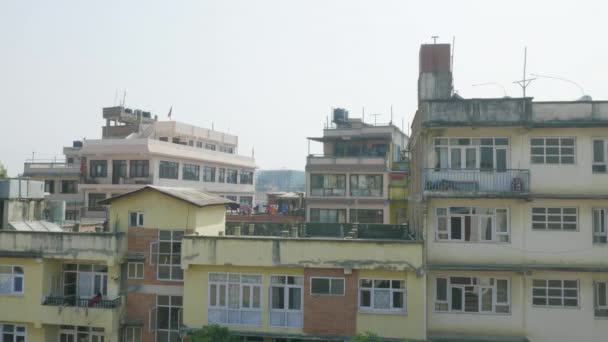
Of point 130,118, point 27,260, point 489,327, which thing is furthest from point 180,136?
point 489,327

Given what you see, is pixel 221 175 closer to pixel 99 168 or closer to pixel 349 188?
pixel 99 168

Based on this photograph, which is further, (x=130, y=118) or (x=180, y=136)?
(x=130, y=118)

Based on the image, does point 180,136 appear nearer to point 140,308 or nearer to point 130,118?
point 130,118

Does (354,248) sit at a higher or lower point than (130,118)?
lower

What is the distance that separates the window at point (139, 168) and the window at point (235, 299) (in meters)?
23.8

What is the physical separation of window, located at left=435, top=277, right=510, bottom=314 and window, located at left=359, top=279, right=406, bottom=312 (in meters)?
1.62

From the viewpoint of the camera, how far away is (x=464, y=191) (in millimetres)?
20406

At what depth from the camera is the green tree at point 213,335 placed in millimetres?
19547

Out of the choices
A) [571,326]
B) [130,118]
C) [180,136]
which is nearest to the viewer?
[571,326]

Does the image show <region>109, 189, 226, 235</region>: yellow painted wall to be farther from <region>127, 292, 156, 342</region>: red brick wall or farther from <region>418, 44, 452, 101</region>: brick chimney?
<region>418, 44, 452, 101</region>: brick chimney

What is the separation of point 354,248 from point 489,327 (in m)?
6.14

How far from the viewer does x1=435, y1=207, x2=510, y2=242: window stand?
68.0 ft

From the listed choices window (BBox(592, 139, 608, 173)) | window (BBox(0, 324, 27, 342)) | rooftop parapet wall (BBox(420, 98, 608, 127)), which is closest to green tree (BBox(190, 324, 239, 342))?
window (BBox(0, 324, 27, 342))

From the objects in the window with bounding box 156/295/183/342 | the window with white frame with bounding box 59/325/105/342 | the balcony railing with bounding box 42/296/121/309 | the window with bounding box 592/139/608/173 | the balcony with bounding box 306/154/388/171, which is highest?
the balcony with bounding box 306/154/388/171
